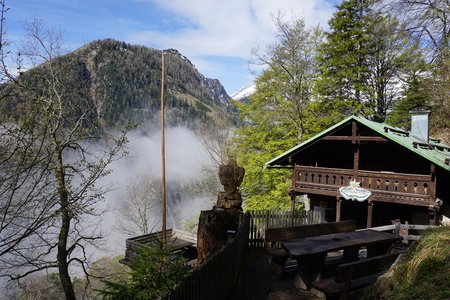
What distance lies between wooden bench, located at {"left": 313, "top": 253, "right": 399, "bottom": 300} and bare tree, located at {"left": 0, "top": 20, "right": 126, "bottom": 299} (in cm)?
796

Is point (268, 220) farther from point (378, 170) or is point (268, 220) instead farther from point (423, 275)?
point (423, 275)

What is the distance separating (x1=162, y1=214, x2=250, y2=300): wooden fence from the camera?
4.67 metres

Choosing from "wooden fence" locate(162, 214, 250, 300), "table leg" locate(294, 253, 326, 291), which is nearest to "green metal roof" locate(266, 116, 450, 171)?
"table leg" locate(294, 253, 326, 291)

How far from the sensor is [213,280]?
6008 millimetres

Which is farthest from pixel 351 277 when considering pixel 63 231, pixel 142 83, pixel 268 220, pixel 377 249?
pixel 142 83

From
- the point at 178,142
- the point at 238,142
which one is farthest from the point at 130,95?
the point at 238,142

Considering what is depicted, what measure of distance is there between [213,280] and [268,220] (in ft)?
27.1

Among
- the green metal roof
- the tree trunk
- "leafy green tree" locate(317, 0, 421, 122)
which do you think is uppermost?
"leafy green tree" locate(317, 0, 421, 122)

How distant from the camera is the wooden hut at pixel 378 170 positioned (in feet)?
44.9

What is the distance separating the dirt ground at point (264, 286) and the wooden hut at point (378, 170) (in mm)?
7125

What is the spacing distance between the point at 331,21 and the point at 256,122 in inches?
428

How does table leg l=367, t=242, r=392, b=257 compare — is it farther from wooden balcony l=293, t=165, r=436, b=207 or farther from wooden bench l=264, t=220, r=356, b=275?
wooden balcony l=293, t=165, r=436, b=207

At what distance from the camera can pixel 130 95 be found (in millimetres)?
136750

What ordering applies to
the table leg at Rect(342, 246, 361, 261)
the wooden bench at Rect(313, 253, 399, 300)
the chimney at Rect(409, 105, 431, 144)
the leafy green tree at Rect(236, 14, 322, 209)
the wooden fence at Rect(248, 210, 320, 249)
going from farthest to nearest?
1. the leafy green tree at Rect(236, 14, 322, 209)
2. the chimney at Rect(409, 105, 431, 144)
3. the wooden fence at Rect(248, 210, 320, 249)
4. the table leg at Rect(342, 246, 361, 261)
5. the wooden bench at Rect(313, 253, 399, 300)
